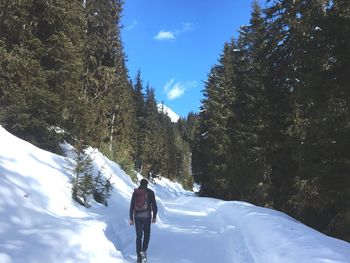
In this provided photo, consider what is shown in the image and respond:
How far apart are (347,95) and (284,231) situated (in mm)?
5477

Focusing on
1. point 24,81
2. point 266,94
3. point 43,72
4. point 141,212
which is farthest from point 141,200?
point 266,94

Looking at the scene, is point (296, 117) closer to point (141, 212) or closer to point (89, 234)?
point (141, 212)

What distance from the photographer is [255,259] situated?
1041 cm

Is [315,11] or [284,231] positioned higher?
[315,11]

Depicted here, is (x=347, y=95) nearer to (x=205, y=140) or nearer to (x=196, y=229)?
(x=196, y=229)

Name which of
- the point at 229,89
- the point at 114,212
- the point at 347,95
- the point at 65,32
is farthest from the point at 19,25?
the point at 229,89

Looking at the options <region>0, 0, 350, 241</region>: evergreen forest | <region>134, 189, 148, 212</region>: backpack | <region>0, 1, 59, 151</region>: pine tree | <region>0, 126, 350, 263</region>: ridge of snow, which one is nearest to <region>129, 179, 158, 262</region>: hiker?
<region>134, 189, 148, 212</region>: backpack

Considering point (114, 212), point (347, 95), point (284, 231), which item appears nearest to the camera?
point (284, 231)

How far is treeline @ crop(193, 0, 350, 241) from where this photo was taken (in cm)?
1438

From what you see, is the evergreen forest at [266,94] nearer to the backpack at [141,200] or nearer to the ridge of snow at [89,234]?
the ridge of snow at [89,234]

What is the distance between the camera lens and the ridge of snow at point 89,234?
864cm

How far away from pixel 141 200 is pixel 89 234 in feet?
5.47

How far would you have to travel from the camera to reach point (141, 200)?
11.5 m

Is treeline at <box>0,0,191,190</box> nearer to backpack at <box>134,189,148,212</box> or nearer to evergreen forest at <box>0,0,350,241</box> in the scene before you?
evergreen forest at <box>0,0,350,241</box>
